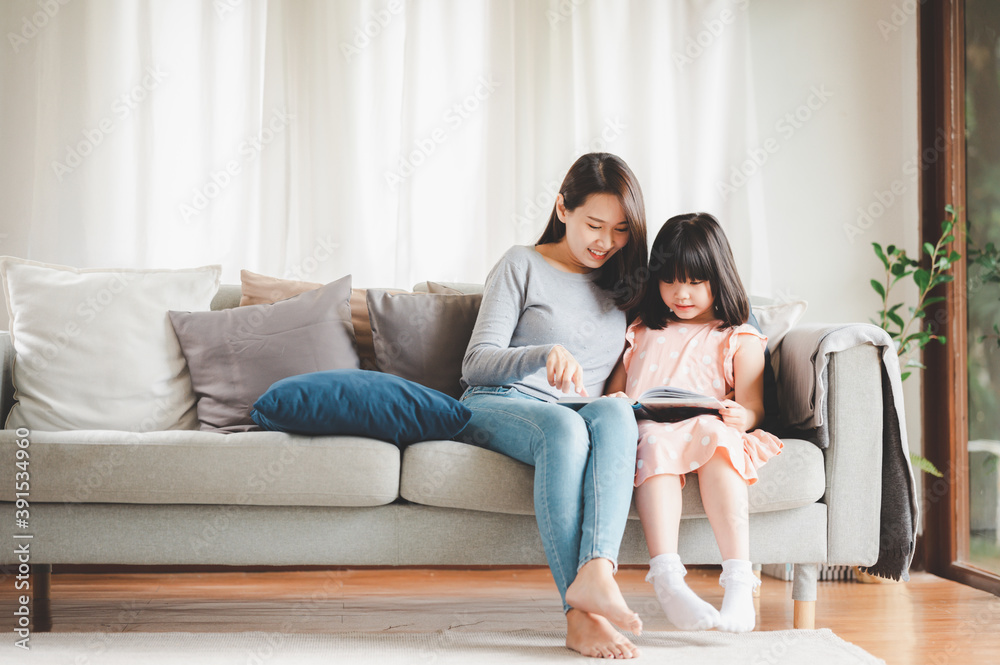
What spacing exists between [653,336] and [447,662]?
0.88 metres

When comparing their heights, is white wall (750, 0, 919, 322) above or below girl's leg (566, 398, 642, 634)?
above

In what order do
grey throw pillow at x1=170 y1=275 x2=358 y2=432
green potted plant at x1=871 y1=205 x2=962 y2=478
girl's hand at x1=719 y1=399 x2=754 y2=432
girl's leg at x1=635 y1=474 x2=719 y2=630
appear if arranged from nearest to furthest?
girl's leg at x1=635 y1=474 x2=719 y2=630, girl's hand at x1=719 y1=399 x2=754 y2=432, grey throw pillow at x1=170 y1=275 x2=358 y2=432, green potted plant at x1=871 y1=205 x2=962 y2=478

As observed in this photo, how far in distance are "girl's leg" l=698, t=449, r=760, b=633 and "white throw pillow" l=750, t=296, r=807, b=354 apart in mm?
525

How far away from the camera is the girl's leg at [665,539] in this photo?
55.0 inches

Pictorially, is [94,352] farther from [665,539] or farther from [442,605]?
[665,539]

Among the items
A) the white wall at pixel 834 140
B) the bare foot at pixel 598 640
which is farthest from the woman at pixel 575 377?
the white wall at pixel 834 140

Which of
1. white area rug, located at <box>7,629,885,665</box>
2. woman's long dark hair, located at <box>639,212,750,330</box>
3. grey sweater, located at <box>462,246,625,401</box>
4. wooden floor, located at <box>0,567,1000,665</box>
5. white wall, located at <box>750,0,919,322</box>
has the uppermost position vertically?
white wall, located at <box>750,0,919,322</box>

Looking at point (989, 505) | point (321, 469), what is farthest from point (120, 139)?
point (989, 505)

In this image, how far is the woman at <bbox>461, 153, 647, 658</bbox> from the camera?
1.38 meters

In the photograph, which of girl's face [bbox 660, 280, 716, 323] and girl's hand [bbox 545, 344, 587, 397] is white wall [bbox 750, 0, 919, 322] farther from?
girl's hand [bbox 545, 344, 587, 397]

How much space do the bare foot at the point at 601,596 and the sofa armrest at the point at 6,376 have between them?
142 cm

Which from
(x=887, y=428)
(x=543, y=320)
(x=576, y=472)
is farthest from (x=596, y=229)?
(x=887, y=428)

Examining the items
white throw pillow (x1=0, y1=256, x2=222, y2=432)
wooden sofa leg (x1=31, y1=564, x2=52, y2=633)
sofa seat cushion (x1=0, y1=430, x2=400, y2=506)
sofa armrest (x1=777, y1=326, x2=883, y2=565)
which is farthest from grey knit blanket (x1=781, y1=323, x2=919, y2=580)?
wooden sofa leg (x1=31, y1=564, x2=52, y2=633)

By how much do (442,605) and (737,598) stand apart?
2.87ft
